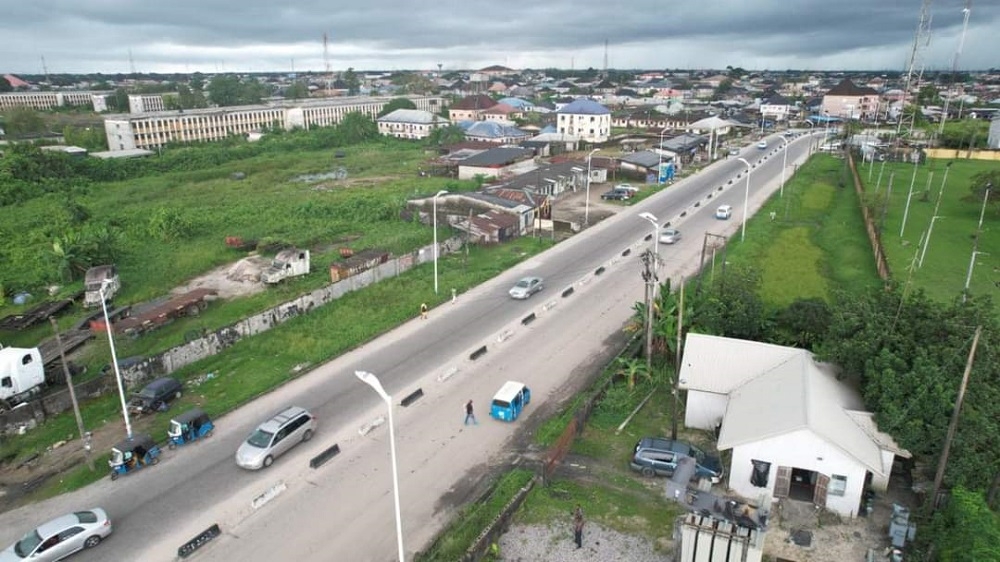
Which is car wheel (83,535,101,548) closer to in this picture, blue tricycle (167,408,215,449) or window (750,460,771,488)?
blue tricycle (167,408,215,449)

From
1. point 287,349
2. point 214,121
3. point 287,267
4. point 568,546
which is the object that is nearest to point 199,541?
point 568,546

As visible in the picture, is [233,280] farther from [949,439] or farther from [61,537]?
[949,439]

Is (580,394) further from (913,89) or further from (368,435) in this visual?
(913,89)

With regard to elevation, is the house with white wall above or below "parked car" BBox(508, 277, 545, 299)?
above

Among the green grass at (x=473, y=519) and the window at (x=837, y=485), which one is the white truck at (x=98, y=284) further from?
the window at (x=837, y=485)

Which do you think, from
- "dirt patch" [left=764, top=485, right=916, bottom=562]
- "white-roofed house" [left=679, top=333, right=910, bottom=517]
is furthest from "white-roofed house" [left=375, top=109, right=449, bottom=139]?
"dirt patch" [left=764, top=485, right=916, bottom=562]

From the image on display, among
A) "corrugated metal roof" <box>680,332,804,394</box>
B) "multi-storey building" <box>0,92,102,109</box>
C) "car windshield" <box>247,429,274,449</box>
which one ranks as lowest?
"car windshield" <box>247,429,274,449</box>

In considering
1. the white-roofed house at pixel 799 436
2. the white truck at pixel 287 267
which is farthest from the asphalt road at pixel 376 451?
the white truck at pixel 287 267
